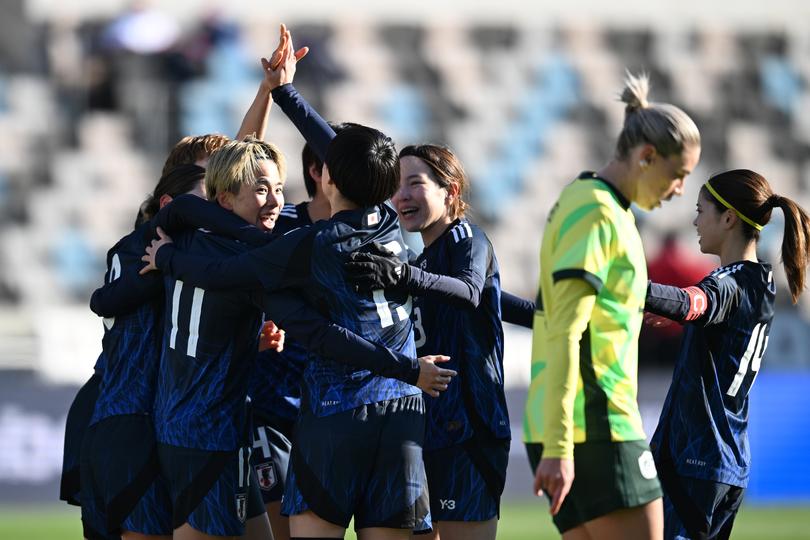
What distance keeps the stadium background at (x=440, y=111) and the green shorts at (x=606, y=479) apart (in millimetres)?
7418

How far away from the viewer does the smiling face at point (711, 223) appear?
5.11 meters

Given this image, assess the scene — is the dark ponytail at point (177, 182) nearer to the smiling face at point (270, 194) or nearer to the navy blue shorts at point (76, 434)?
the smiling face at point (270, 194)

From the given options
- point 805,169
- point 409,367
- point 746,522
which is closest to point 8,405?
point 746,522

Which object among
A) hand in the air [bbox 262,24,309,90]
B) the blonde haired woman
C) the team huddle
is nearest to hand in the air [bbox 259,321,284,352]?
the team huddle

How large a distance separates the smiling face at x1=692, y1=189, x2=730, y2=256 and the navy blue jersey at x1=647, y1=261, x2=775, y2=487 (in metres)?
0.15

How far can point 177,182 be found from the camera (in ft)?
16.9

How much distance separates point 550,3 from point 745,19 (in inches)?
Result: 116

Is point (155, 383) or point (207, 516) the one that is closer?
point (207, 516)

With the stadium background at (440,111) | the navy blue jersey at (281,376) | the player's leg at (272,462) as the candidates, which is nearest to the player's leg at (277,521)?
the player's leg at (272,462)

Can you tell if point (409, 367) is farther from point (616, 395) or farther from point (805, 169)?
point (805, 169)

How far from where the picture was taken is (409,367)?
4.38 metres

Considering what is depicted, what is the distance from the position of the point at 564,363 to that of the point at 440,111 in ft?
43.3

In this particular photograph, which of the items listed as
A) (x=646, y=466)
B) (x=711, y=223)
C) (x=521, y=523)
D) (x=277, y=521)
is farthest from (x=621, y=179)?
(x=521, y=523)

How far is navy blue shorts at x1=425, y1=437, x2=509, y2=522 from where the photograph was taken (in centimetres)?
511
